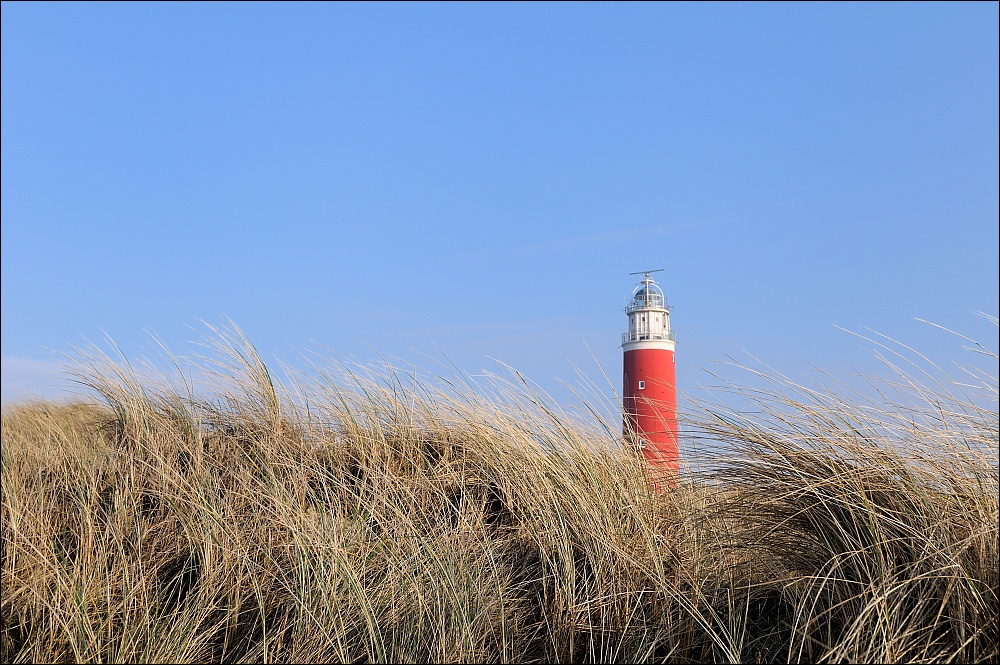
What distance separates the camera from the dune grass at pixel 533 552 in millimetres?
2195

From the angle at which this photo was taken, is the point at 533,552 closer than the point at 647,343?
Yes

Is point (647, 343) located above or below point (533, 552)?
above

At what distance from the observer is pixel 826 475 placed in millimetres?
2412

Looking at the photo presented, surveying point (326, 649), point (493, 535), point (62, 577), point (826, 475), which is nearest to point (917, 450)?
point (826, 475)

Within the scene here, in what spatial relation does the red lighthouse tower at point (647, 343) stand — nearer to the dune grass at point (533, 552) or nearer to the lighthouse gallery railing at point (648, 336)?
the lighthouse gallery railing at point (648, 336)

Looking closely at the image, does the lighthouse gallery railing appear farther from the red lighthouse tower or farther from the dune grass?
the dune grass

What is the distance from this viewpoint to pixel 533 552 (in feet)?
9.40

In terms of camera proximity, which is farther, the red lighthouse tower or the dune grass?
the red lighthouse tower

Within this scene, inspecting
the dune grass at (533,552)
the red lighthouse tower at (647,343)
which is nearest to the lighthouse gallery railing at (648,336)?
the red lighthouse tower at (647,343)

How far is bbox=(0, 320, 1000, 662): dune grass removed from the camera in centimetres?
220

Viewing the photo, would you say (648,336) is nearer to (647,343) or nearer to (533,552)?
(647,343)

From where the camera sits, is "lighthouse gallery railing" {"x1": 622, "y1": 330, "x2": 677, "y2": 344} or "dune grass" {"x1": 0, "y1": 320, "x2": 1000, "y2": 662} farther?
"lighthouse gallery railing" {"x1": 622, "y1": 330, "x2": 677, "y2": 344}

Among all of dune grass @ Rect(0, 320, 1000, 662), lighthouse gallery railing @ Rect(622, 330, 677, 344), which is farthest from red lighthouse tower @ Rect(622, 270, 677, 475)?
dune grass @ Rect(0, 320, 1000, 662)

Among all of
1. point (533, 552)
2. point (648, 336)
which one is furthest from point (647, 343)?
A: point (533, 552)
